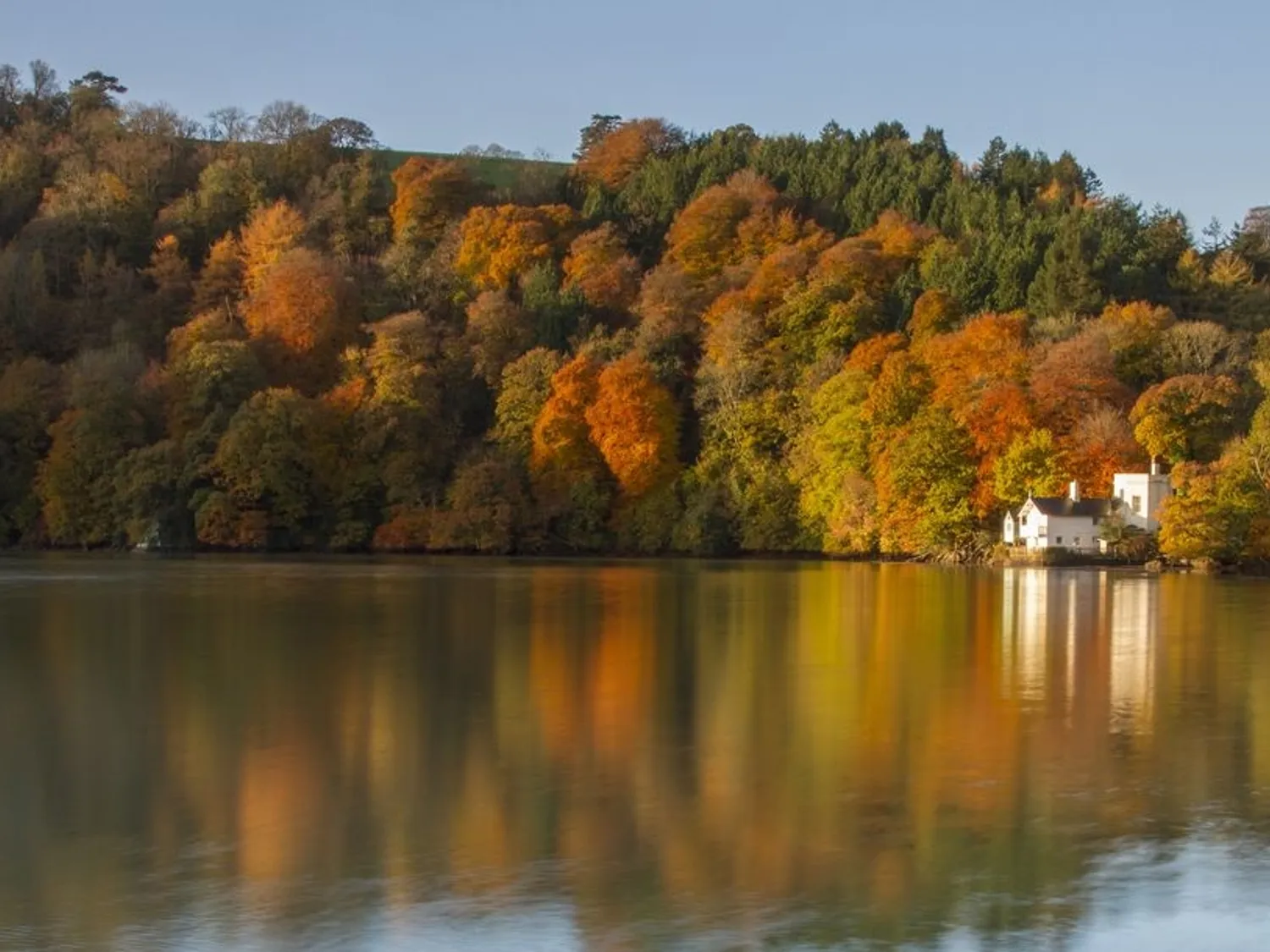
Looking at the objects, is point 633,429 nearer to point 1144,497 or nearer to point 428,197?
point 1144,497

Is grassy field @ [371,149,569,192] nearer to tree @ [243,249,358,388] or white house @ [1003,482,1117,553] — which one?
tree @ [243,249,358,388]

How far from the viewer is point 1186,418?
59.4 metres

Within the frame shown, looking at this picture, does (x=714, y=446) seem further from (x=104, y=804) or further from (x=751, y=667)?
(x=104, y=804)

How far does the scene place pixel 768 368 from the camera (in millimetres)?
72438

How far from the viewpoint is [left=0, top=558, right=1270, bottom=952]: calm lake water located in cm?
1109

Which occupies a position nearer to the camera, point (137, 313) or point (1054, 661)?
point (1054, 661)

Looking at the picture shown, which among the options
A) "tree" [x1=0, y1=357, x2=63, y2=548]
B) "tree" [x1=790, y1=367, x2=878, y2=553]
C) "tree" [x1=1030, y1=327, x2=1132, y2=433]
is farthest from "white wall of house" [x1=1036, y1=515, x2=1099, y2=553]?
"tree" [x1=0, y1=357, x2=63, y2=548]

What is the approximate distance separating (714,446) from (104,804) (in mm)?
56752

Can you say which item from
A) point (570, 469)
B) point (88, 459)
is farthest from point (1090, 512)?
point (88, 459)

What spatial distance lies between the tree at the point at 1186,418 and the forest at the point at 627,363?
0.42 ft

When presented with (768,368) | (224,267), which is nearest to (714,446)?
(768,368)

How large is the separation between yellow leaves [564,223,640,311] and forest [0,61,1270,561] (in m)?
0.22

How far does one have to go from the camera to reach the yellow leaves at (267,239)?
280ft

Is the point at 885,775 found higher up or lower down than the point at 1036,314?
lower down
